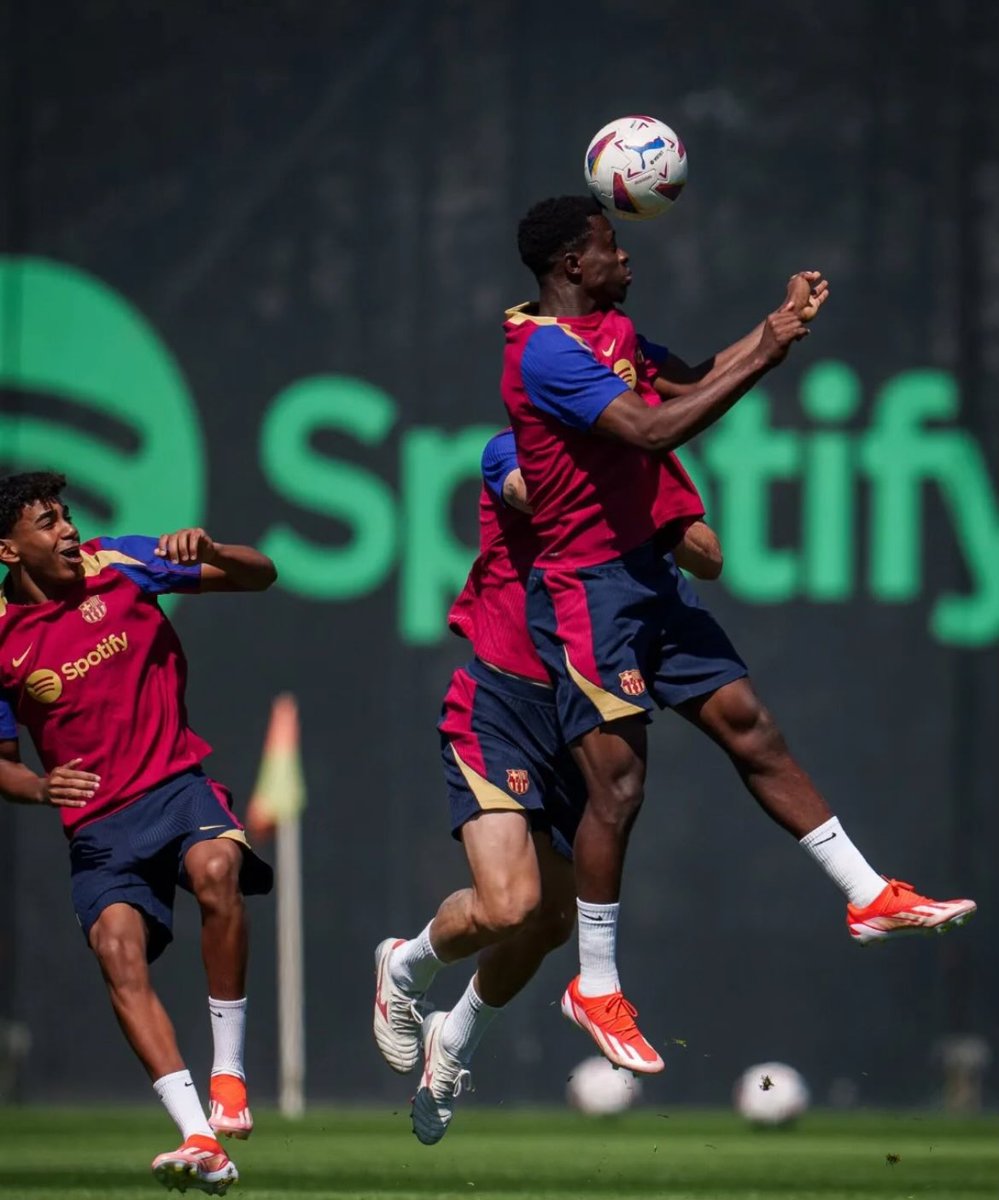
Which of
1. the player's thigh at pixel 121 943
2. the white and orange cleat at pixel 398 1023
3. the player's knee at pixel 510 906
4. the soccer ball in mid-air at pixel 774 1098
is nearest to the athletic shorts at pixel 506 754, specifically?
the player's knee at pixel 510 906

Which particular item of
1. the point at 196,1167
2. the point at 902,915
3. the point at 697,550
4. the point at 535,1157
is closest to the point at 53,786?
the point at 196,1167

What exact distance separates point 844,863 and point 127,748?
220cm

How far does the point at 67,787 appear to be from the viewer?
670cm

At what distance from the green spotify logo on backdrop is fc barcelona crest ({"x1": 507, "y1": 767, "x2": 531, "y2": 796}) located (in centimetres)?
468

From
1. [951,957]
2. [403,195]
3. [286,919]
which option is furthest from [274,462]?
[951,957]

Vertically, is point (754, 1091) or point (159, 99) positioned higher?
point (159, 99)

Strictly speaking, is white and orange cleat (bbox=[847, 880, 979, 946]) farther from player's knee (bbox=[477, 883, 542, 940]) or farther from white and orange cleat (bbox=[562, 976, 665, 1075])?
player's knee (bbox=[477, 883, 542, 940])

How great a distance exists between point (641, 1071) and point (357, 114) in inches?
265

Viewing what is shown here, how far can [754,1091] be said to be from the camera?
35.0 feet

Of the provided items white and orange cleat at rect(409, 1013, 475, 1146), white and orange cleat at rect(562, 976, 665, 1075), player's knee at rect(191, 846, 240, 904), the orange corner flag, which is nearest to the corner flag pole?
the orange corner flag

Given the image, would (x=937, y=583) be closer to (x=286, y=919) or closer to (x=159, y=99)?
(x=286, y=919)

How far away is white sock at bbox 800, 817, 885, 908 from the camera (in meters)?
6.52

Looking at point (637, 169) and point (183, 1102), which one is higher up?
point (637, 169)

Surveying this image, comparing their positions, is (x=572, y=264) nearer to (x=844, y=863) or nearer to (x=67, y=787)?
(x=844, y=863)
